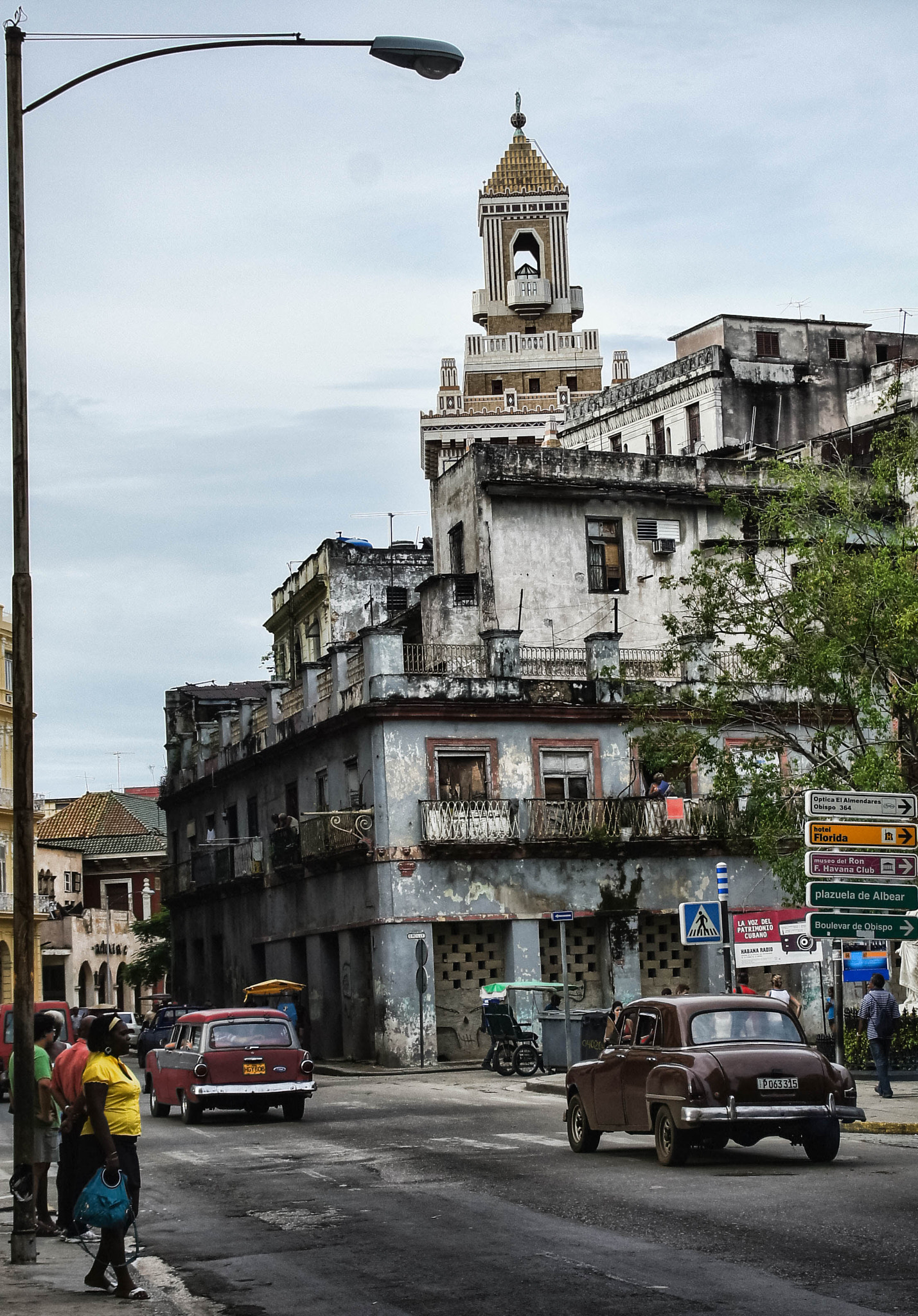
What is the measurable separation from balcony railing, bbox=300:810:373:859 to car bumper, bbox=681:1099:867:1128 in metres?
24.5

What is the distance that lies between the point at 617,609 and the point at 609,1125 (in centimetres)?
2975

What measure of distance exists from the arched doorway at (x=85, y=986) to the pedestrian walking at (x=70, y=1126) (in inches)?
2801

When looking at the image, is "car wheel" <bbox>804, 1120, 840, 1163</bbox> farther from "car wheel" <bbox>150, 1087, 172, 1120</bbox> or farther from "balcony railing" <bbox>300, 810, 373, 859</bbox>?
"balcony railing" <bbox>300, 810, 373, 859</bbox>

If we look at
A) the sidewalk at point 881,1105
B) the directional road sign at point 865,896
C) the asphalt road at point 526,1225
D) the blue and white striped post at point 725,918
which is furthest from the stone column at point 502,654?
the directional road sign at point 865,896

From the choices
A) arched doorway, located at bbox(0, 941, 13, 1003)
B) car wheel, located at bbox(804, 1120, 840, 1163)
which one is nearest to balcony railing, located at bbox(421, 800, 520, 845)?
car wheel, located at bbox(804, 1120, 840, 1163)

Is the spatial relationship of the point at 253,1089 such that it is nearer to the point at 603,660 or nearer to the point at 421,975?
the point at 421,975

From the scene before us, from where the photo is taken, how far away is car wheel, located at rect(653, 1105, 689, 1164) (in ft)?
56.5

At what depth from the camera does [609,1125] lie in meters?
18.8

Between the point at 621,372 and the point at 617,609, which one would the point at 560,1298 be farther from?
the point at 621,372

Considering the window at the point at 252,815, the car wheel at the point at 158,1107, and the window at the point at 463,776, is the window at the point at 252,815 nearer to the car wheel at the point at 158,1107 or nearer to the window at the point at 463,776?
the window at the point at 463,776

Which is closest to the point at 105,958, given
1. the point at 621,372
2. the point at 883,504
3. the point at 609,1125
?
the point at 621,372

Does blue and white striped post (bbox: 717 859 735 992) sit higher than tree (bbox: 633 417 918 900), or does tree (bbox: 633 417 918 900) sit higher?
tree (bbox: 633 417 918 900)

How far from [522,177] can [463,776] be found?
71796mm

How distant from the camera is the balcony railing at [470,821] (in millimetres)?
41000
